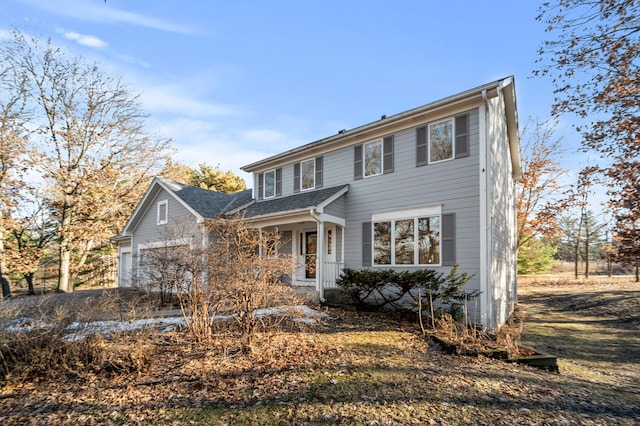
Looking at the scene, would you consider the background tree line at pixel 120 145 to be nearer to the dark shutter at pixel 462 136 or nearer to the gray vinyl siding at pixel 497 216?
the gray vinyl siding at pixel 497 216

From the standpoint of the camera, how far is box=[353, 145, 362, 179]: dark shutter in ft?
37.9

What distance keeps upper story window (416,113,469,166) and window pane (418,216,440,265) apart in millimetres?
1697

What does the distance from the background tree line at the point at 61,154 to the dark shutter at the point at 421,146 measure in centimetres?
1819

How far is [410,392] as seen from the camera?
4.36 meters

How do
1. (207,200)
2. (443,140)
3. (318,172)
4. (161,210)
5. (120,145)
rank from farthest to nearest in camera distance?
(120,145), (161,210), (207,200), (318,172), (443,140)

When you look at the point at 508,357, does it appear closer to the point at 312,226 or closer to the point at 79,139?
the point at 312,226

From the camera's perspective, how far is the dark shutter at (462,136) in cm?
909

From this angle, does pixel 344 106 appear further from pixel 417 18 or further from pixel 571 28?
pixel 571 28

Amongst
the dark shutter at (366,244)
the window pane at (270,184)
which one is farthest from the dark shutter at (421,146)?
the window pane at (270,184)

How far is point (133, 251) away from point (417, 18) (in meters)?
15.9

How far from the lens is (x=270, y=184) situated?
581 inches

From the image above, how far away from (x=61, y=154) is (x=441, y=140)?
2008 centimetres

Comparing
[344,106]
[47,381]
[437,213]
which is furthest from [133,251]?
[437,213]

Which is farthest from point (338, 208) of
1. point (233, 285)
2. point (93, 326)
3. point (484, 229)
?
point (93, 326)
